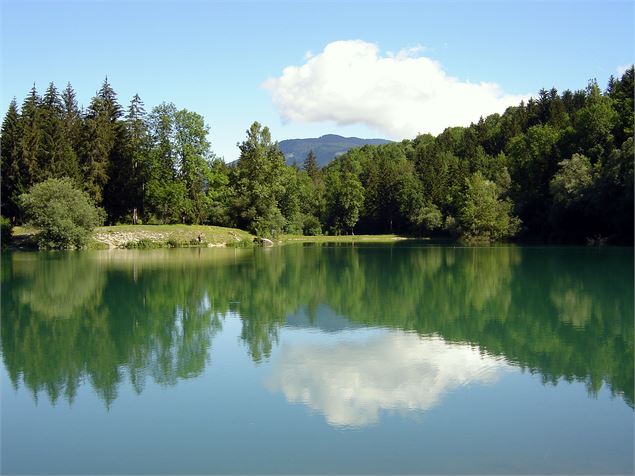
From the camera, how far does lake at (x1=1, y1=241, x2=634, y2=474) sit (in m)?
7.67

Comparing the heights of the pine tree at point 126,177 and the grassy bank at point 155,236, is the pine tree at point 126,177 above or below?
above

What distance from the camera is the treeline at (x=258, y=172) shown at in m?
56.6

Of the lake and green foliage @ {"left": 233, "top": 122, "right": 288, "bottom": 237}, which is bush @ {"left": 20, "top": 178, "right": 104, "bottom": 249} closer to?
green foliage @ {"left": 233, "top": 122, "right": 288, "bottom": 237}

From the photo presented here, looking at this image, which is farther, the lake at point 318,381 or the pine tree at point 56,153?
the pine tree at point 56,153

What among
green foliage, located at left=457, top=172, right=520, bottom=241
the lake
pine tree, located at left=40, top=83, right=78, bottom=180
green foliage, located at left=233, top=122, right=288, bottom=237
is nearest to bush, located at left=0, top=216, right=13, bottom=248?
pine tree, located at left=40, top=83, right=78, bottom=180

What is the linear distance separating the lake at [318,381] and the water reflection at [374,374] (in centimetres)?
5

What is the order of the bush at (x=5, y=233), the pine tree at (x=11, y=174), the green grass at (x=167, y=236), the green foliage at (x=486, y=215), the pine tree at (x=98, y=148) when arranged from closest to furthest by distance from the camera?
the bush at (x=5, y=233), the pine tree at (x=11, y=174), the green grass at (x=167, y=236), the pine tree at (x=98, y=148), the green foliage at (x=486, y=215)

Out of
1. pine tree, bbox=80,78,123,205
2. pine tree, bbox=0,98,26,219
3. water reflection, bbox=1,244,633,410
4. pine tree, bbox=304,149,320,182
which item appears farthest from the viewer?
pine tree, bbox=304,149,320,182

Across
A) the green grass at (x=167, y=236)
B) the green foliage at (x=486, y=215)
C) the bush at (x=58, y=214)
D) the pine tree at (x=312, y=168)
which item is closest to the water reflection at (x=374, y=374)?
the bush at (x=58, y=214)

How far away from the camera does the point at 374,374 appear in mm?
11430

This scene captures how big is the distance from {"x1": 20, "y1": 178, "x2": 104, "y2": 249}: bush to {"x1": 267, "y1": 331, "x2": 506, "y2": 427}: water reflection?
40.8 m

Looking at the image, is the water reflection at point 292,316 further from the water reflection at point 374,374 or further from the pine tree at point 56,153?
the pine tree at point 56,153

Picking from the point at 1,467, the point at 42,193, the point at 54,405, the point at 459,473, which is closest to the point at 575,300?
the point at 459,473

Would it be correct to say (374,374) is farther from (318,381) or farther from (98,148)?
(98,148)
